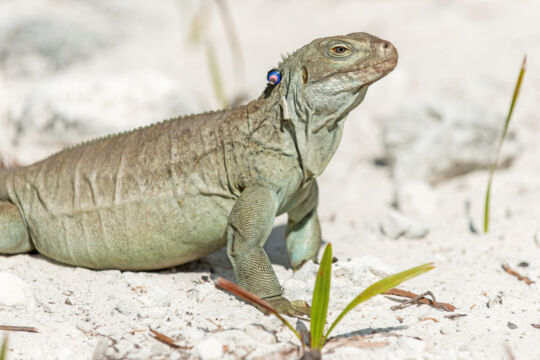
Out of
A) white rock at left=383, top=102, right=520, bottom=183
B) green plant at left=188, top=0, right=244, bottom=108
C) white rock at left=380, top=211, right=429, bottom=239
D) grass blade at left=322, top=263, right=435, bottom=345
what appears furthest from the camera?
green plant at left=188, top=0, right=244, bottom=108

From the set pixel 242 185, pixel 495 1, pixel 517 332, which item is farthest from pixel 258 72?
pixel 517 332

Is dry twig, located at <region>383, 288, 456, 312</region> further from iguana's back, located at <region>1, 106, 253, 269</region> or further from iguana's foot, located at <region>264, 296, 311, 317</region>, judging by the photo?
iguana's back, located at <region>1, 106, 253, 269</region>

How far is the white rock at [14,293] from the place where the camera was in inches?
160

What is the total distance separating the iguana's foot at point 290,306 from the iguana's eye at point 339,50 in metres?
1.90

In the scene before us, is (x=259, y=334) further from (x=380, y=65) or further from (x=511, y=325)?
(x=380, y=65)

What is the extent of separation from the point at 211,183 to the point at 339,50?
1.47 metres

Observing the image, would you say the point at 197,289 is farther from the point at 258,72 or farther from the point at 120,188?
the point at 258,72

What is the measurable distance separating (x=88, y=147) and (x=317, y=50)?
235 cm

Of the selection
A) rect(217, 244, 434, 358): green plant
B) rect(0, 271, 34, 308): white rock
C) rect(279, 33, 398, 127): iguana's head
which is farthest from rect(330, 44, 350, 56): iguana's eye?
rect(0, 271, 34, 308): white rock

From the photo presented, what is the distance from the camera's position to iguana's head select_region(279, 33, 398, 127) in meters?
4.34

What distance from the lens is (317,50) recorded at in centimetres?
449

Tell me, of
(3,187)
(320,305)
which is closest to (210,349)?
(320,305)

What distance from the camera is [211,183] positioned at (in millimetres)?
4715

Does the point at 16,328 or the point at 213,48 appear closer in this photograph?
the point at 16,328
